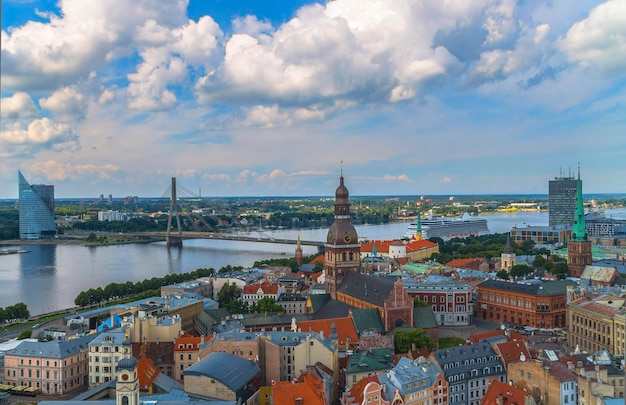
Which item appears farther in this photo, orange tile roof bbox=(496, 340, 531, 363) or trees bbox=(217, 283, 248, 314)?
trees bbox=(217, 283, 248, 314)

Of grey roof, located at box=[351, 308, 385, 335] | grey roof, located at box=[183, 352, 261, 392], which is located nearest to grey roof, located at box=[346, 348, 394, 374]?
grey roof, located at box=[183, 352, 261, 392]

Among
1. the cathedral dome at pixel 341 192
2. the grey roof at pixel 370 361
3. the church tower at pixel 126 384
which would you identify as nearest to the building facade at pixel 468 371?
the grey roof at pixel 370 361

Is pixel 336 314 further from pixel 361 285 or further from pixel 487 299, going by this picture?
pixel 487 299

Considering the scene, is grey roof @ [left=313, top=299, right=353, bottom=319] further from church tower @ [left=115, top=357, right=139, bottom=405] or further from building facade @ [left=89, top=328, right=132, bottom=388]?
church tower @ [left=115, top=357, right=139, bottom=405]

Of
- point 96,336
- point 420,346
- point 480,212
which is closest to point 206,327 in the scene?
point 96,336

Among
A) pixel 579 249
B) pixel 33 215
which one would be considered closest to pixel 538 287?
pixel 579 249

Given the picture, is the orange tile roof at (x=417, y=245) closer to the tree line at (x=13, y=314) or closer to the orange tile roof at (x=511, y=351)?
the tree line at (x=13, y=314)
